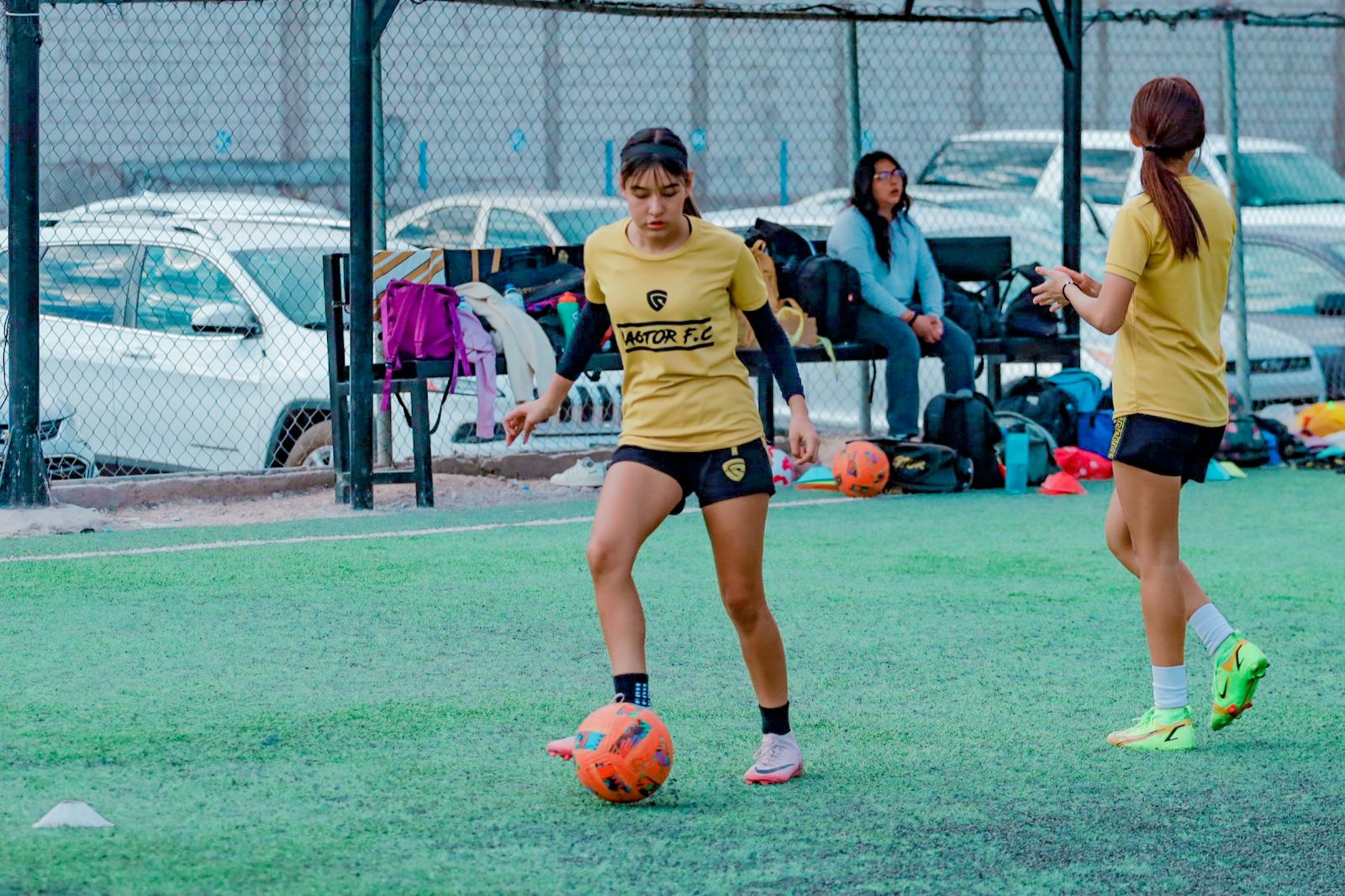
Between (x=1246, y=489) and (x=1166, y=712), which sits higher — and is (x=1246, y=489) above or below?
above

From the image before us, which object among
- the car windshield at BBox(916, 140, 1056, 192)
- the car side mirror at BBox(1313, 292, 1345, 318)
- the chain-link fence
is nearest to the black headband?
the chain-link fence

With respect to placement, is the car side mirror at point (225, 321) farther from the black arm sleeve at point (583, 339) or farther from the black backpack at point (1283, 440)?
the black backpack at point (1283, 440)

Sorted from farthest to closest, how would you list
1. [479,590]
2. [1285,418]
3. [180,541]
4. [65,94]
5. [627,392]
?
[65,94] → [1285,418] → [180,541] → [479,590] → [627,392]

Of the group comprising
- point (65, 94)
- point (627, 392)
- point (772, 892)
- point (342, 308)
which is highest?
point (65, 94)

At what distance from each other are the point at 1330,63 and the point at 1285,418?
15.0 metres

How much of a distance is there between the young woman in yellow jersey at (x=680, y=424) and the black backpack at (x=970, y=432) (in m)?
5.58

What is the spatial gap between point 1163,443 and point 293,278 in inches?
253

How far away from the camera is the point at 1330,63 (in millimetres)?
25531

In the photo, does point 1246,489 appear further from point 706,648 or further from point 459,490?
point 706,648

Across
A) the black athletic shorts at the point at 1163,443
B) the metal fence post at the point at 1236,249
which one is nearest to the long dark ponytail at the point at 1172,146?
the black athletic shorts at the point at 1163,443

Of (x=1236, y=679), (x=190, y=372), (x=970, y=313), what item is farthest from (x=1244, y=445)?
(x=1236, y=679)

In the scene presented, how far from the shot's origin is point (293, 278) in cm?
1035

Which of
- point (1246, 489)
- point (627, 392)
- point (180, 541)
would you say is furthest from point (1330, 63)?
point (627, 392)

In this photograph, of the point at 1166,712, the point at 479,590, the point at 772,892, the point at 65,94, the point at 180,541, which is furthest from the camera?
the point at 65,94
